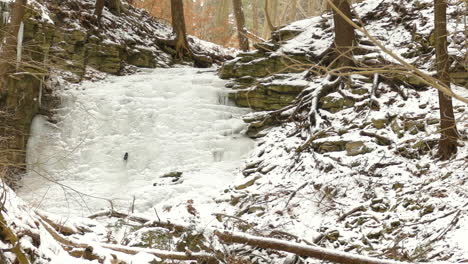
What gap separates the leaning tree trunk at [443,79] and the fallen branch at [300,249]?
2.16 meters

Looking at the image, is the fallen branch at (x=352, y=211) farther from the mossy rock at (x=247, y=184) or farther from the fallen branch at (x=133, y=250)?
the mossy rock at (x=247, y=184)

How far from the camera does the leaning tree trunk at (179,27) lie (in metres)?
13.4

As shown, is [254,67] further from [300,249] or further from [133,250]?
[133,250]

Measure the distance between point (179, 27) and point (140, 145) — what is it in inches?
221

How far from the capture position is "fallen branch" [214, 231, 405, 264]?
371cm

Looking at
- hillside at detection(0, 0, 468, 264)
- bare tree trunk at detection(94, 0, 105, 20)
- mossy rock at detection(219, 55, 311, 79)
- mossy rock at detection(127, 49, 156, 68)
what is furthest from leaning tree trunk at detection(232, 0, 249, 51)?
bare tree trunk at detection(94, 0, 105, 20)

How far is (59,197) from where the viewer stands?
743 cm

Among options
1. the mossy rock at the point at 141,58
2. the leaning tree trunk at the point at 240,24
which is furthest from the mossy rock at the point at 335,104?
the leaning tree trunk at the point at 240,24

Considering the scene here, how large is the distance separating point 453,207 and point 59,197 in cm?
560

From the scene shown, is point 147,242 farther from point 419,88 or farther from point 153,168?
point 419,88

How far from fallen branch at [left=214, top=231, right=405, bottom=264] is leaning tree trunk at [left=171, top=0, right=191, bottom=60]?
9812mm

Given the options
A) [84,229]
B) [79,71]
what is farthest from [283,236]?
[79,71]

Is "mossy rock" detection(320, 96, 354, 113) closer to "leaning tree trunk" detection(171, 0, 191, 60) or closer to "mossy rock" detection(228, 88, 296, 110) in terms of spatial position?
"mossy rock" detection(228, 88, 296, 110)

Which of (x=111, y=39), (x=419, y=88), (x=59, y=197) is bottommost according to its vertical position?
(x=59, y=197)
